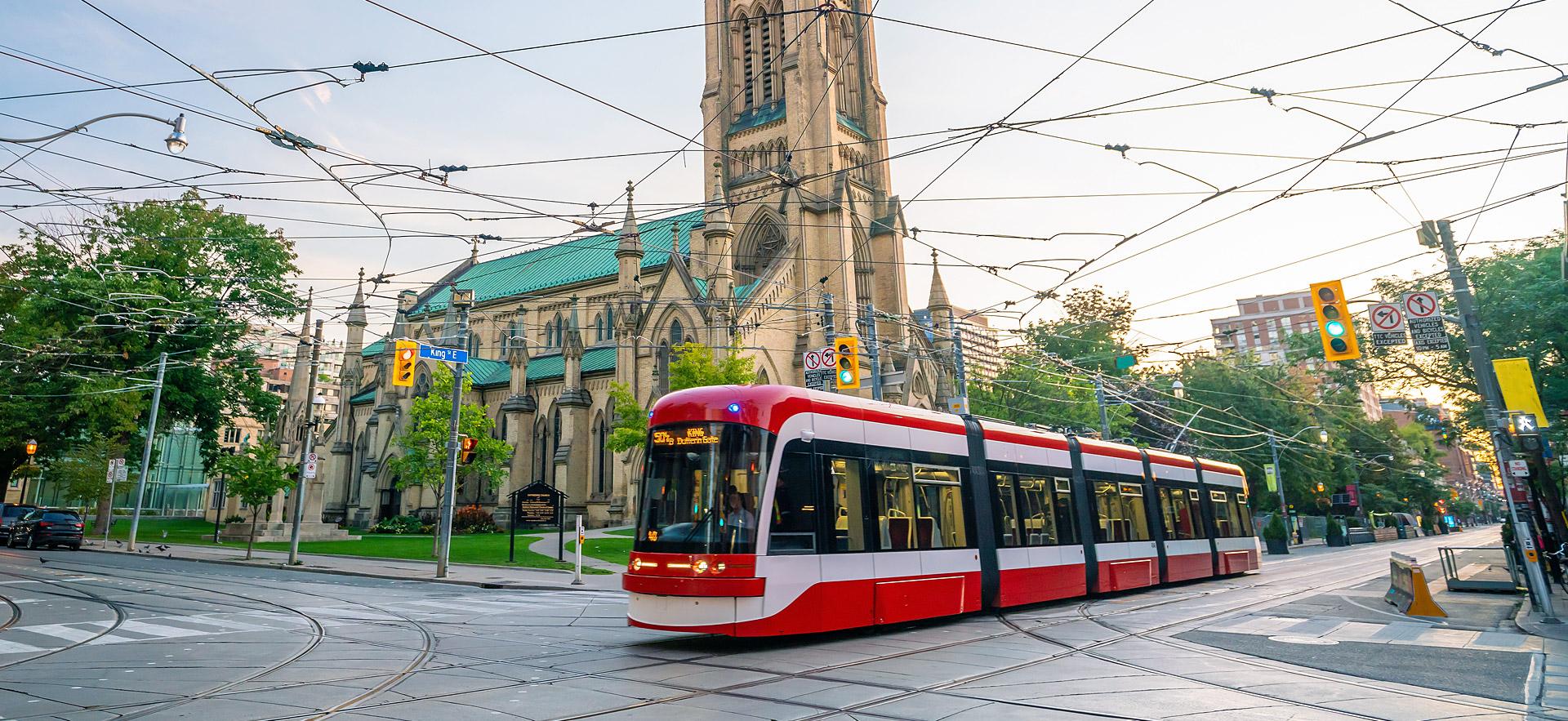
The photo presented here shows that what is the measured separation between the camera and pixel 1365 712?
6.55m

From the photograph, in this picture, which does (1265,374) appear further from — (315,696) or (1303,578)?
(315,696)

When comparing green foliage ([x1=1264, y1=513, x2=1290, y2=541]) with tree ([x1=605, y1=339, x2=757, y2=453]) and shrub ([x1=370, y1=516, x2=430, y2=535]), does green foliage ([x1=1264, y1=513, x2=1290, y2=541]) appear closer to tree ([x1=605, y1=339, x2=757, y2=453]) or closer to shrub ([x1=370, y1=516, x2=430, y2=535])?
tree ([x1=605, y1=339, x2=757, y2=453])

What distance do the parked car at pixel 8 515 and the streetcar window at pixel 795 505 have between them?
40.1 m

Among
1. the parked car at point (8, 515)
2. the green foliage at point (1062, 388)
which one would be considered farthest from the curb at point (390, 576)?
the green foliage at point (1062, 388)

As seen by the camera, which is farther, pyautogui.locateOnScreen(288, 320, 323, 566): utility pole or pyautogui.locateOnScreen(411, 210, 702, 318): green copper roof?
pyautogui.locateOnScreen(411, 210, 702, 318): green copper roof

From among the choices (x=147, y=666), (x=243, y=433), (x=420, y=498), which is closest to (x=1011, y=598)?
(x=147, y=666)

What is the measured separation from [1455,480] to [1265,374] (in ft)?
347

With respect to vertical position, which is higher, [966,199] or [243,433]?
[243,433]

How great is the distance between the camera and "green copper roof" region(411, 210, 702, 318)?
4872cm

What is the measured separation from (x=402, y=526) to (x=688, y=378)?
2096cm

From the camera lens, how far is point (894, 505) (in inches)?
453

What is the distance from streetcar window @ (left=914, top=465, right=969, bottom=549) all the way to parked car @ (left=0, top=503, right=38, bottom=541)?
40.5m

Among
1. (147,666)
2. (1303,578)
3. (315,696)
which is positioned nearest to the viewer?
(315,696)

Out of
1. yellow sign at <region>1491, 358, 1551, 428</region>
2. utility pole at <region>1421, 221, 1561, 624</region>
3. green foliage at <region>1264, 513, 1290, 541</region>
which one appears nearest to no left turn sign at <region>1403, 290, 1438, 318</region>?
utility pole at <region>1421, 221, 1561, 624</region>
